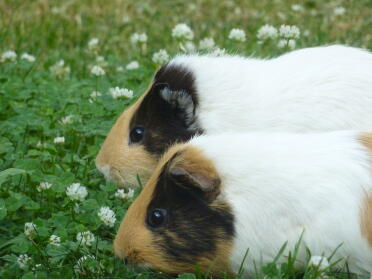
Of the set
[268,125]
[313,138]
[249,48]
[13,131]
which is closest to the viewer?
[313,138]

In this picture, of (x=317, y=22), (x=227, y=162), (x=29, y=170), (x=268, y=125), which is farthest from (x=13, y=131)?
(x=317, y=22)

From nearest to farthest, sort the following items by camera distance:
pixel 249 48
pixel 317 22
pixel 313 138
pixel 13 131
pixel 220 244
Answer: pixel 220 244 < pixel 313 138 < pixel 13 131 < pixel 249 48 < pixel 317 22

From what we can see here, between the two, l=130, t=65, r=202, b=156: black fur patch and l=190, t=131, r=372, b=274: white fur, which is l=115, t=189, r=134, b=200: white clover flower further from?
l=190, t=131, r=372, b=274: white fur

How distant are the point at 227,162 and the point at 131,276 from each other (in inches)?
24.8

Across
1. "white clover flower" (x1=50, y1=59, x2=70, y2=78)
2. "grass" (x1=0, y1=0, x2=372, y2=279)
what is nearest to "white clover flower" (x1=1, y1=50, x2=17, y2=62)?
"grass" (x1=0, y1=0, x2=372, y2=279)

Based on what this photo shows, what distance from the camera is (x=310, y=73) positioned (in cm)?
418

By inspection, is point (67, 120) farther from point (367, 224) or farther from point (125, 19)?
point (125, 19)

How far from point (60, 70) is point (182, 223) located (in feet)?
10.2

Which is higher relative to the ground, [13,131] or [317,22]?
[317,22]

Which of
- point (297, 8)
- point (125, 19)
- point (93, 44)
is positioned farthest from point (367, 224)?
point (125, 19)

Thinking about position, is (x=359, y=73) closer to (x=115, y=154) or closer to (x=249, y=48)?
(x=115, y=154)

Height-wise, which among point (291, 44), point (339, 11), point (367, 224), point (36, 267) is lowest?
point (36, 267)

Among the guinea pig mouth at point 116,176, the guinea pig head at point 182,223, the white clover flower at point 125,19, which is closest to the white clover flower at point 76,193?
the guinea pig mouth at point 116,176

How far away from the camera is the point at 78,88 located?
18.1 feet
